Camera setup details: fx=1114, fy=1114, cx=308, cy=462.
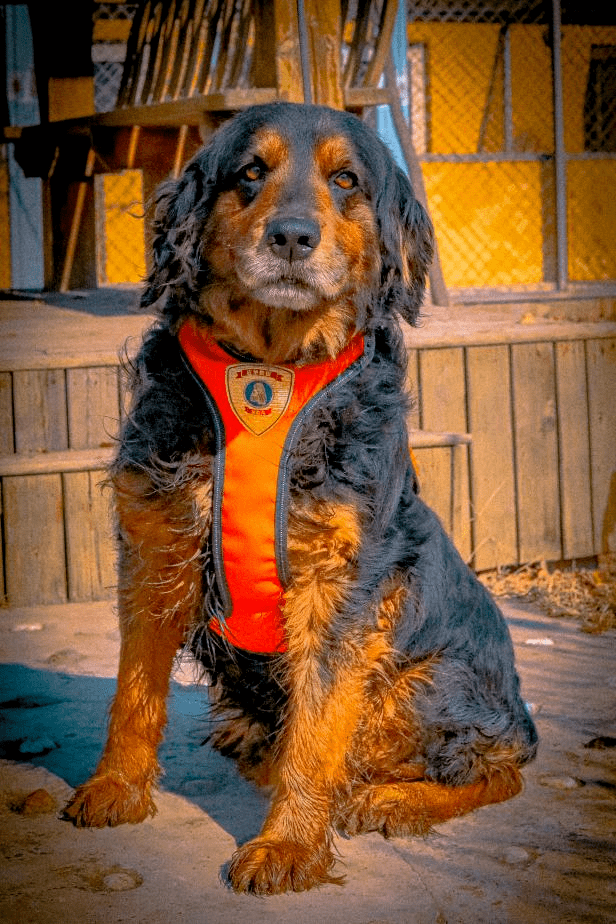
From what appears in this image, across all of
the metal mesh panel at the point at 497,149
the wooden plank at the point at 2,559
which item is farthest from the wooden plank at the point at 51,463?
the metal mesh panel at the point at 497,149

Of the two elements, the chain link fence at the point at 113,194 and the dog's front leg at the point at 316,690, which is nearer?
the dog's front leg at the point at 316,690

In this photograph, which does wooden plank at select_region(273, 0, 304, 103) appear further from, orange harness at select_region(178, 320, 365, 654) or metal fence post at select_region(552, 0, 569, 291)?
metal fence post at select_region(552, 0, 569, 291)

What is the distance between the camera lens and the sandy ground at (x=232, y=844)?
2566 mm

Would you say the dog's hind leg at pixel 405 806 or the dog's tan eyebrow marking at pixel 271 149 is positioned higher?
the dog's tan eyebrow marking at pixel 271 149

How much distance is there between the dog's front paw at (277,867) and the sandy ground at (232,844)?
0.03 meters

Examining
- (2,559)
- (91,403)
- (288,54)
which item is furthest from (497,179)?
(2,559)

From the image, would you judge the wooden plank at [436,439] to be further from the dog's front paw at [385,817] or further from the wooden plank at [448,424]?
Answer: the dog's front paw at [385,817]

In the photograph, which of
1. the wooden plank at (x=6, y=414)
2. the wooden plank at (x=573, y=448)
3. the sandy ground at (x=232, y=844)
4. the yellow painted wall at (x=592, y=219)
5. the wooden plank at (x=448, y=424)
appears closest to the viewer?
the sandy ground at (x=232, y=844)

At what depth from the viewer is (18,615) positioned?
4836 millimetres

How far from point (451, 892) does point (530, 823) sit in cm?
47

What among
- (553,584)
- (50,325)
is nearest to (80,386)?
(50,325)

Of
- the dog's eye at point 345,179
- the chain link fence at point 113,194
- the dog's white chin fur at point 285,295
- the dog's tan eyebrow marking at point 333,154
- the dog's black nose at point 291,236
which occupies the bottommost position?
the dog's white chin fur at point 285,295

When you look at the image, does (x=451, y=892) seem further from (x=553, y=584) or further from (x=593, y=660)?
(x=553, y=584)

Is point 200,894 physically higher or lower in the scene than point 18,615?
lower
